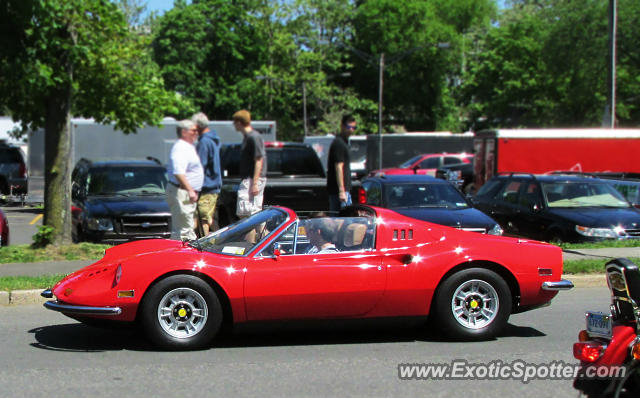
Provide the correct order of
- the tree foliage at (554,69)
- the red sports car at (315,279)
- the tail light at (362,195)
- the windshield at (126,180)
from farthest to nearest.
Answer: the tree foliage at (554,69) → the windshield at (126,180) → the tail light at (362,195) → the red sports car at (315,279)

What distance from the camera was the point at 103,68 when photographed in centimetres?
1202

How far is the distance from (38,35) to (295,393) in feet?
24.6

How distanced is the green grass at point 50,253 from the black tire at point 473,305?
614cm

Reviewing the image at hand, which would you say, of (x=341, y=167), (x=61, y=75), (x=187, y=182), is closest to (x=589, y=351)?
(x=187, y=182)

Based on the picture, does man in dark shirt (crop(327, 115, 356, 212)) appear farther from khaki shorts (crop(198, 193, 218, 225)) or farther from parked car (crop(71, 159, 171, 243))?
parked car (crop(71, 159, 171, 243))

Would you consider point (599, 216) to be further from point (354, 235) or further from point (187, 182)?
point (354, 235)

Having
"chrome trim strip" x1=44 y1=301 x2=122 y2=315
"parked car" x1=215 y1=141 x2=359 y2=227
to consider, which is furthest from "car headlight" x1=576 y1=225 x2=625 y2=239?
"chrome trim strip" x1=44 y1=301 x2=122 y2=315

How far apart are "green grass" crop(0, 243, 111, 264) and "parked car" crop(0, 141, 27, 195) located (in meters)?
17.0

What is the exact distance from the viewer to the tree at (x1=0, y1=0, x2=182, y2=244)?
419 inches

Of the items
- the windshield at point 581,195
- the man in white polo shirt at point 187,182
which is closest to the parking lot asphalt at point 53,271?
the man in white polo shirt at point 187,182

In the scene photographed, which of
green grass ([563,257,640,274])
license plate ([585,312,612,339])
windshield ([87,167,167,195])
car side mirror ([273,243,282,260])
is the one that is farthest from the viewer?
windshield ([87,167,167,195])

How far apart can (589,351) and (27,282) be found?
680 centimetres

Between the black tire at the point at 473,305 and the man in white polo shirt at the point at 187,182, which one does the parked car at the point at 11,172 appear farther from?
the black tire at the point at 473,305

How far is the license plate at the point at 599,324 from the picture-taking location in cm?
430
